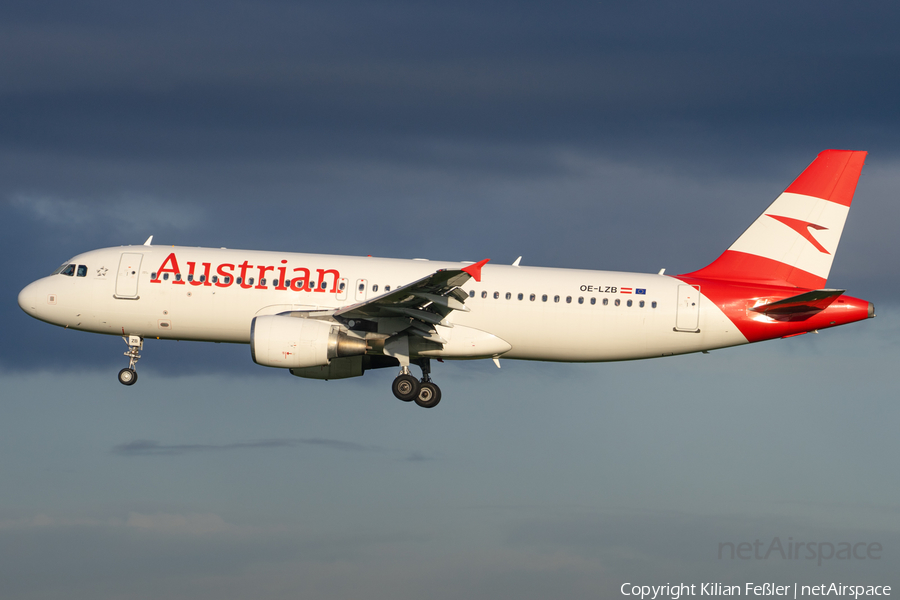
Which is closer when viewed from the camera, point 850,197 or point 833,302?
point 833,302

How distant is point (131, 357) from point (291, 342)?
7.64m

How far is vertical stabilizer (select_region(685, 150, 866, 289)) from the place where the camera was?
33156 mm

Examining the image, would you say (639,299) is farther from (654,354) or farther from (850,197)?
(850,197)

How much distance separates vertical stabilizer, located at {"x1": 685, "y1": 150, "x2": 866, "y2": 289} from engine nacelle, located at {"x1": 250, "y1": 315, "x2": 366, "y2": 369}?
13.9 m

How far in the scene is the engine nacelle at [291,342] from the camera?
96.6 ft

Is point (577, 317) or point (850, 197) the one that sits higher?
point (850, 197)

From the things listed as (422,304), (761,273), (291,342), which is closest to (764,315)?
(761,273)

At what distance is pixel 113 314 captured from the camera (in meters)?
32.2

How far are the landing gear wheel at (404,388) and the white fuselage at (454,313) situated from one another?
1879 millimetres

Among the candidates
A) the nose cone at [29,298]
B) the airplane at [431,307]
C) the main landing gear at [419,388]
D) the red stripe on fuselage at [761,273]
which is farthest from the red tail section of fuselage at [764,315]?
the nose cone at [29,298]

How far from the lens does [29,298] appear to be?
3312 centimetres

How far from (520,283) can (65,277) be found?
55.9ft

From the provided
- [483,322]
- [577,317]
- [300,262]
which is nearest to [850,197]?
[577,317]

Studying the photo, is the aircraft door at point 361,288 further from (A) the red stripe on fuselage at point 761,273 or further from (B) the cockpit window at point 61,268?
(A) the red stripe on fuselage at point 761,273
